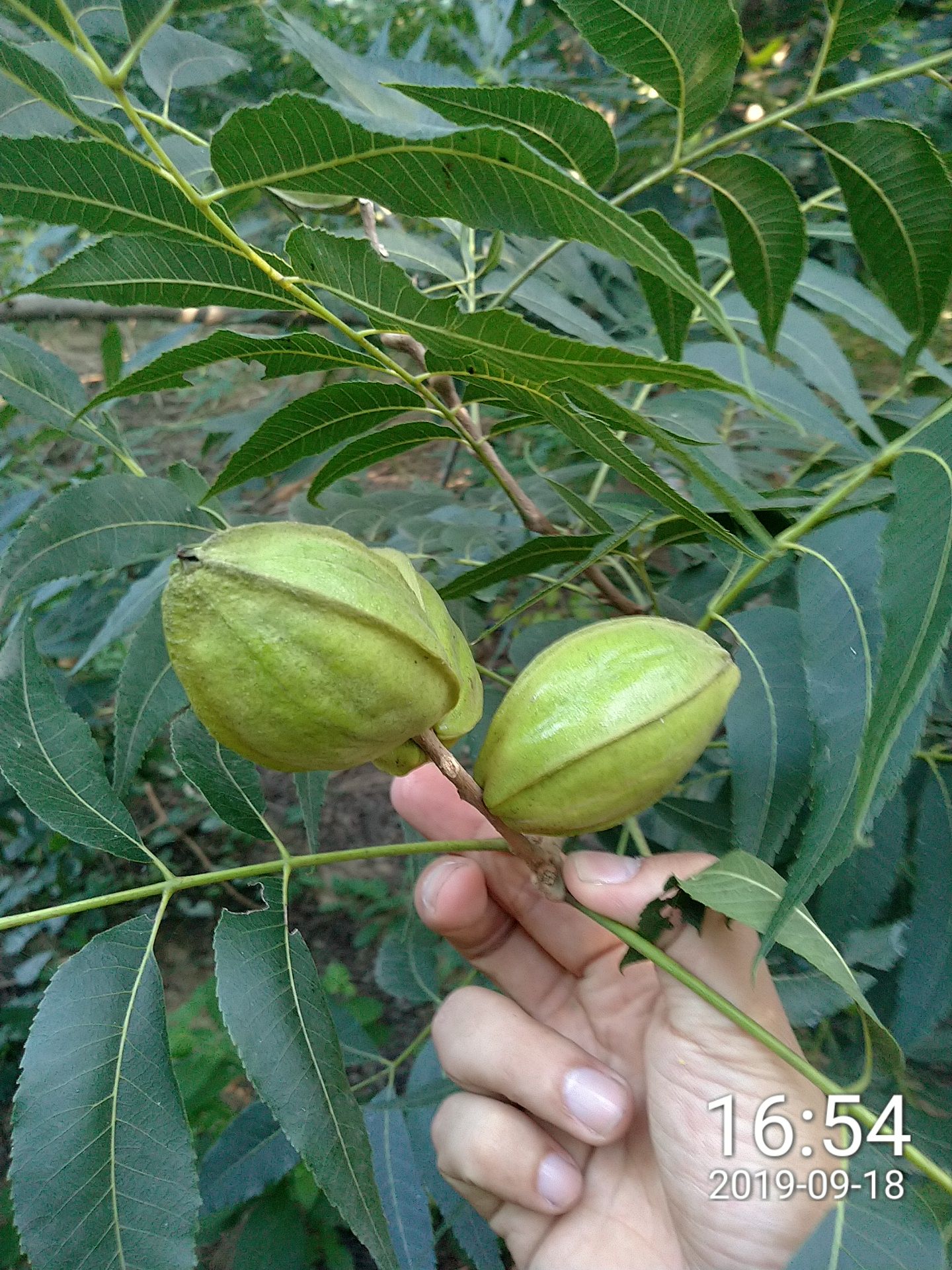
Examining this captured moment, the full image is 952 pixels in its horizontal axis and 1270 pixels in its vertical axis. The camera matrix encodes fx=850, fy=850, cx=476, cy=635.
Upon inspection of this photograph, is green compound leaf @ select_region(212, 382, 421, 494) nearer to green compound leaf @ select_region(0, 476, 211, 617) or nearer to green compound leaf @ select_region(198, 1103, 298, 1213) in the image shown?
green compound leaf @ select_region(0, 476, 211, 617)

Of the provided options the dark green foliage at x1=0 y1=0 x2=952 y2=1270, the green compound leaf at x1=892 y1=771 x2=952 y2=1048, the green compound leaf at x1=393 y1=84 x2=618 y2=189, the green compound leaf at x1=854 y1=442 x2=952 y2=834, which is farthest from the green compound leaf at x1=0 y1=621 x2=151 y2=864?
the green compound leaf at x1=892 y1=771 x2=952 y2=1048

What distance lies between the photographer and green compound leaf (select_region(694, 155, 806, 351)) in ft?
3.67

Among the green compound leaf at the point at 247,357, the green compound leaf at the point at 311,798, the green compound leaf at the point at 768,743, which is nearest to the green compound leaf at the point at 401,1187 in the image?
the green compound leaf at the point at 311,798

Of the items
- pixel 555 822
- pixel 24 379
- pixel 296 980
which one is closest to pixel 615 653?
pixel 555 822

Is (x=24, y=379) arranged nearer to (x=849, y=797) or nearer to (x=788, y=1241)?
(x=849, y=797)

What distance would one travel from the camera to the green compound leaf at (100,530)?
1.11 meters

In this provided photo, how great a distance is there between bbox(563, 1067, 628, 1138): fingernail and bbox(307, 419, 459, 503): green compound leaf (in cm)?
103

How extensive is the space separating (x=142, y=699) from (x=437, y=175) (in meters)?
0.83

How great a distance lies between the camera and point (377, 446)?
1.25m

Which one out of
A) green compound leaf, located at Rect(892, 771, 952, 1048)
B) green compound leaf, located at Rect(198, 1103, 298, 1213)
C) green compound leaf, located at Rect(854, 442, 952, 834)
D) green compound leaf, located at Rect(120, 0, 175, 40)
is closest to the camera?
green compound leaf, located at Rect(854, 442, 952, 834)

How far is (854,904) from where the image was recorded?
4.19 ft

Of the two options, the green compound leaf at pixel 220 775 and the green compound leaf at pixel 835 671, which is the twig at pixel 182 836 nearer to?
the green compound leaf at pixel 220 775

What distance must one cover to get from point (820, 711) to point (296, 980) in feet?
2.27

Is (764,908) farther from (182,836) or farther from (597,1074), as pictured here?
(182,836)
